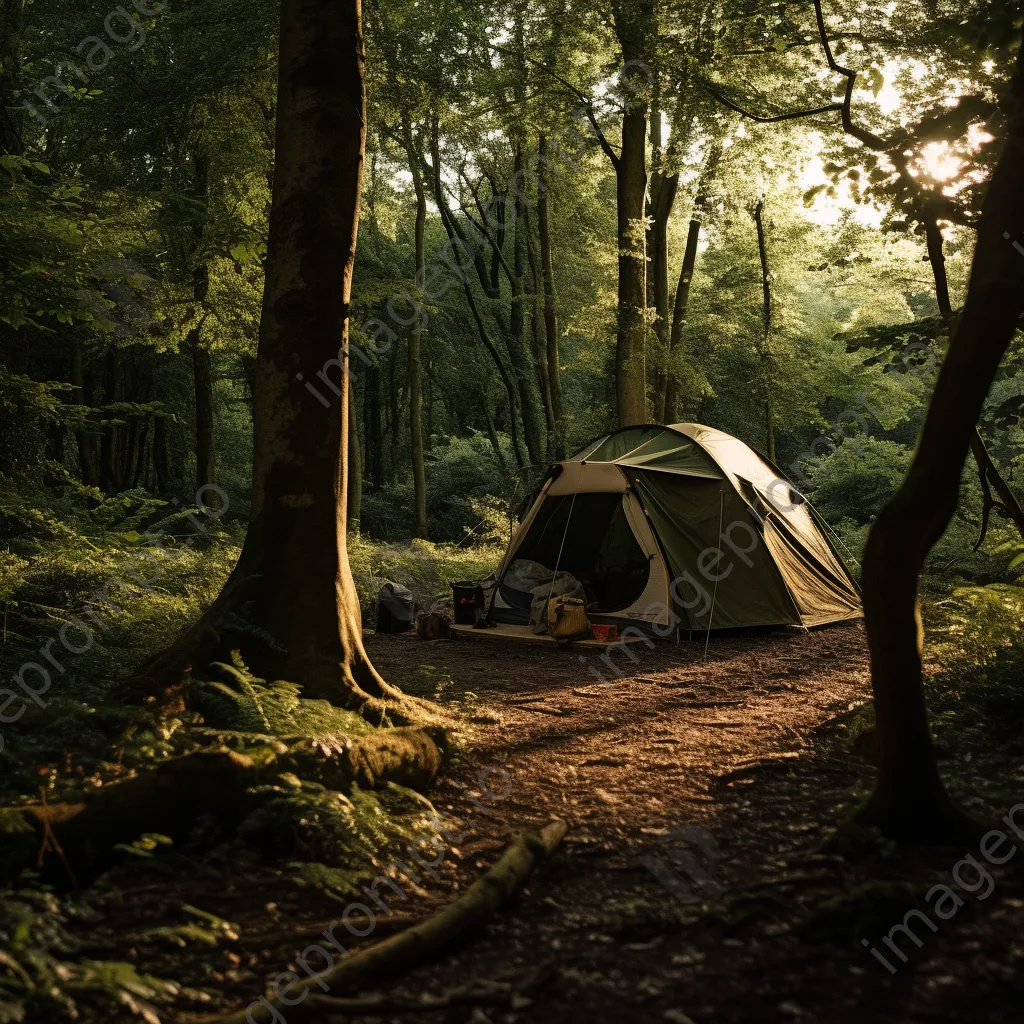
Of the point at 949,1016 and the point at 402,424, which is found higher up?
the point at 402,424

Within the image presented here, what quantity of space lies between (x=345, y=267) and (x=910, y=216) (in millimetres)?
3340

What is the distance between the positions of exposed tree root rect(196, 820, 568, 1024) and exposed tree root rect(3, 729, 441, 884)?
91cm

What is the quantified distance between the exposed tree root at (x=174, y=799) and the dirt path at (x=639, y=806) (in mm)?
622

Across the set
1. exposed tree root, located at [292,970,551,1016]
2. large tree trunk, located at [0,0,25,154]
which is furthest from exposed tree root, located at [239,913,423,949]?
large tree trunk, located at [0,0,25,154]

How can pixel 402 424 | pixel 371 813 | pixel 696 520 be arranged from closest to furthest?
pixel 371 813
pixel 696 520
pixel 402 424

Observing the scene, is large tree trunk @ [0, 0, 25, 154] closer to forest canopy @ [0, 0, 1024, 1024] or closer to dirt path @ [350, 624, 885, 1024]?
forest canopy @ [0, 0, 1024, 1024]

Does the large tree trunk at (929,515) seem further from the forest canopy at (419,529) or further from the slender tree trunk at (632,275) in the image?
the slender tree trunk at (632,275)

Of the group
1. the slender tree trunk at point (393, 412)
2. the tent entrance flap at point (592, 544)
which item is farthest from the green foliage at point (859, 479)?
the slender tree trunk at point (393, 412)

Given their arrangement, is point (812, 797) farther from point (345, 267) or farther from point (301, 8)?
point (301, 8)

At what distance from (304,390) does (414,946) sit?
10.8 feet

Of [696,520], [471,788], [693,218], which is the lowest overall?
[471,788]

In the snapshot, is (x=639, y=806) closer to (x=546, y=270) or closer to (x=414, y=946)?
(x=414, y=946)

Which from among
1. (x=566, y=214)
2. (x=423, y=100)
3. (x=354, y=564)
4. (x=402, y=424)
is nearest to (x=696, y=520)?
(x=354, y=564)

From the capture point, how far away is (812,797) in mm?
4453
